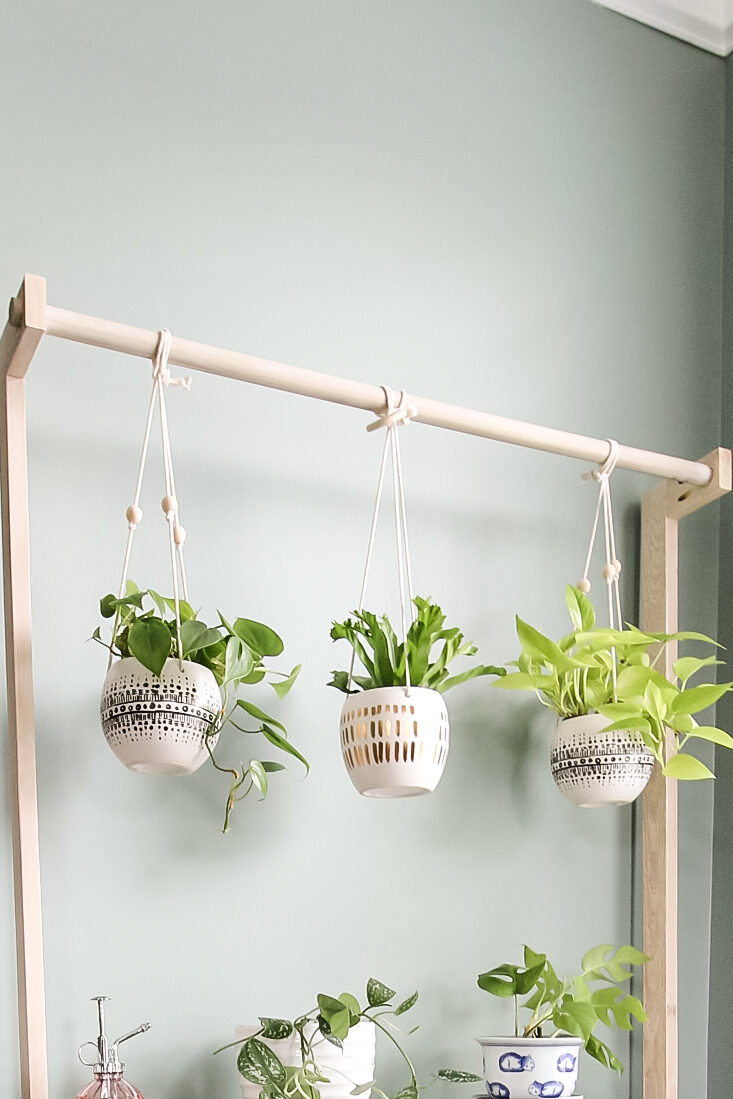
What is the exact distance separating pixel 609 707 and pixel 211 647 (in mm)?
443

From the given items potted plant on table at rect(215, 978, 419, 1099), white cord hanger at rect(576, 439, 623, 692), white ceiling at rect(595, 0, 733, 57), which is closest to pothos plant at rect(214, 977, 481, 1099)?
potted plant on table at rect(215, 978, 419, 1099)

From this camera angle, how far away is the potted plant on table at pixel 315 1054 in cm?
121

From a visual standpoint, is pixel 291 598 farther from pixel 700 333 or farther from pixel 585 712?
pixel 700 333

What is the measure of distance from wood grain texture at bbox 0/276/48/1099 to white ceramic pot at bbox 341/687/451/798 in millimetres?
315

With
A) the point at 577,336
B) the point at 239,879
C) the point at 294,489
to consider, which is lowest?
the point at 239,879

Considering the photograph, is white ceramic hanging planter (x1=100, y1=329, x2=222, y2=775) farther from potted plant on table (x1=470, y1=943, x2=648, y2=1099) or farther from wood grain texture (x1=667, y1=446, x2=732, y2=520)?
wood grain texture (x1=667, y1=446, x2=732, y2=520)

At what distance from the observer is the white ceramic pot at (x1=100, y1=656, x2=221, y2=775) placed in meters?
1.16

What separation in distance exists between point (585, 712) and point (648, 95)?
96 centimetres

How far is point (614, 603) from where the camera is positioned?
1.68 meters

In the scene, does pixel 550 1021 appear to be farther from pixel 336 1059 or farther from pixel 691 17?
pixel 691 17

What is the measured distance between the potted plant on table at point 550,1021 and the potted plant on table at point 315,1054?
0.42ft

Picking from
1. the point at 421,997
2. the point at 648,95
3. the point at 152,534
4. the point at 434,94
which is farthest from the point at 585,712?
the point at 648,95

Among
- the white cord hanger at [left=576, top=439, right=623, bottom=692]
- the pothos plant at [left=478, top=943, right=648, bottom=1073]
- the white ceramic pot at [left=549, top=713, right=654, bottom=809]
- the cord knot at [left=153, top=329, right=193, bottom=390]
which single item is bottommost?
the pothos plant at [left=478, top=943, right=648, bottom=1073]

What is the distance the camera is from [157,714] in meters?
1.16
